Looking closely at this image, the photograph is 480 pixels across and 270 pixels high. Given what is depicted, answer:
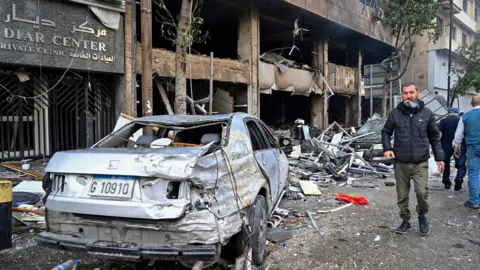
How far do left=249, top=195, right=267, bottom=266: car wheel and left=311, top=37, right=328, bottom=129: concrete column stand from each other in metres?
14.6

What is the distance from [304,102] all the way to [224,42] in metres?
7.45

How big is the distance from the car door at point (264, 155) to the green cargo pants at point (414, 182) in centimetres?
161

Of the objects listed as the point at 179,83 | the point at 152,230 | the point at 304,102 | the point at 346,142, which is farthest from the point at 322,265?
the point at 304,102

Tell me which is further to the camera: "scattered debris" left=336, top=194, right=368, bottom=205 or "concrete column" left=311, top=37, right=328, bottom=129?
"concrete column" left=311, top=37, right=328, bottom=129

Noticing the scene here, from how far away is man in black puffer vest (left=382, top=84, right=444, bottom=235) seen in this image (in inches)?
173

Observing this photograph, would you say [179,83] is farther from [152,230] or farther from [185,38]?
[152,230]

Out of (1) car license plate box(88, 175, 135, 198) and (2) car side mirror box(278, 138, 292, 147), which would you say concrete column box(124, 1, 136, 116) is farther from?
(1) car license plate box(88, 175, 135, 198)

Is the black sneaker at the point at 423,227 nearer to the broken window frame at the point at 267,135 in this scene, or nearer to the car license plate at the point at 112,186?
the broken window frame at the point at 267,135

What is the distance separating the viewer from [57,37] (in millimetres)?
7953

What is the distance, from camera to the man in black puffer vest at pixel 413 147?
438 centimetres

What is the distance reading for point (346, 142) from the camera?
39.4ft

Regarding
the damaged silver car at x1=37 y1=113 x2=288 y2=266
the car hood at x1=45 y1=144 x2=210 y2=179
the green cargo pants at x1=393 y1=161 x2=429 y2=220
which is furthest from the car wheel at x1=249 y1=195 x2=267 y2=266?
the green cargo pants at x1=393 y1=161 x2=429 y2=220

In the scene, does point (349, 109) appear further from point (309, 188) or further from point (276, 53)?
point (309, 188)

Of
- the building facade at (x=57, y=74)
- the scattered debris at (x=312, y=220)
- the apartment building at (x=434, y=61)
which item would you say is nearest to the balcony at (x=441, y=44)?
the apartment building at (x=434, y=61)
